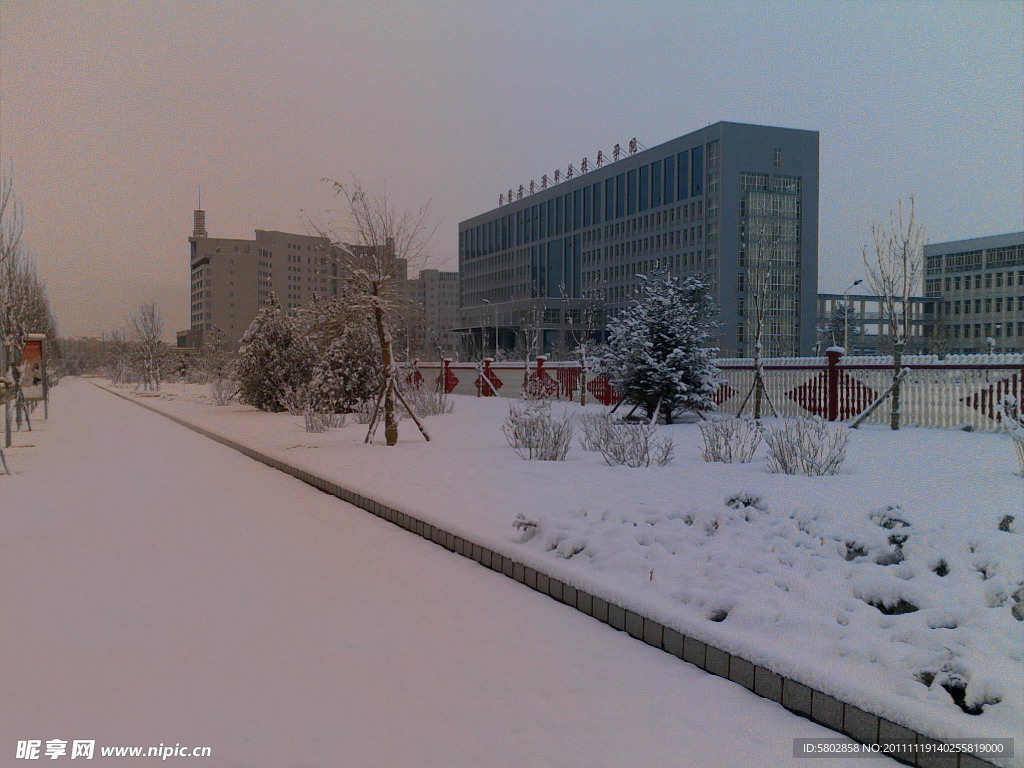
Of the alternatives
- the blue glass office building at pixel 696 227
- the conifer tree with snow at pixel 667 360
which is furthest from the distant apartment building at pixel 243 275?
the conifer tree with snow at pixel 667 360

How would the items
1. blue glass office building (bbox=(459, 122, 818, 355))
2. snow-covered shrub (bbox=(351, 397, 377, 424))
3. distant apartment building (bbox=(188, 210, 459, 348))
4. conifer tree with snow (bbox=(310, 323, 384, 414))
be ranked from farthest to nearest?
distant apartment building (bbox=(188, 210, 459, 348)) < blue glass office building (bbox=(459, 122, 818, 355)) < conifer tree with snow (bbox=(310, 323, 384, 414)) < snow-covered shrub (bbox=(351, 397, 377, 424))

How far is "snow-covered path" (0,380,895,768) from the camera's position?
3301mm

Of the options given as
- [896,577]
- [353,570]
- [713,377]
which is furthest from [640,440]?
[713,377]

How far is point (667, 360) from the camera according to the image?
1658 cm

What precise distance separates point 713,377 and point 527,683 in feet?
46.0

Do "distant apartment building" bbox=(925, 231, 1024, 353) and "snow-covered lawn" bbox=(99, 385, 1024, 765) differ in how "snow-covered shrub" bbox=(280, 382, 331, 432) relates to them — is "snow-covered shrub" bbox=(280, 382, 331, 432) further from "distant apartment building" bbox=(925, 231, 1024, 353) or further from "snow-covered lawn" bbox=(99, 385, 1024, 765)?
"distant apartment building" bbox=(925, 231, 1024, 353)

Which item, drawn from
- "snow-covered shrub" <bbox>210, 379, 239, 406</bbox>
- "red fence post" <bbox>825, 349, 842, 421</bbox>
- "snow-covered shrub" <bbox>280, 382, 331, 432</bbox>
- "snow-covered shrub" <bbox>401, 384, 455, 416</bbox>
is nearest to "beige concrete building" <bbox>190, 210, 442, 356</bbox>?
"snow-covered shrub" <bbox>210, 379, 239, 406</bbox>

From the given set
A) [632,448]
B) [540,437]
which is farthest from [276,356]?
[632,448]

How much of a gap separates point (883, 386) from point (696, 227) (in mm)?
75206

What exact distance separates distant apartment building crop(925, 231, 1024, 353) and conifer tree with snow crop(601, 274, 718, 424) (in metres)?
81.3

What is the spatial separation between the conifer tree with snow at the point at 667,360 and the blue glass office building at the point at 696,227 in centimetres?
5323

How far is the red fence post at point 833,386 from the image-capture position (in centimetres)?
1638

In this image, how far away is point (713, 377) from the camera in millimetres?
17156

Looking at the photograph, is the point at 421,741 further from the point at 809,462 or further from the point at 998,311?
the point at 998,311
